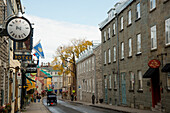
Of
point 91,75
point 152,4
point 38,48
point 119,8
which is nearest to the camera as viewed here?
point 152,4

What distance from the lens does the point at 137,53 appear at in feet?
87.0

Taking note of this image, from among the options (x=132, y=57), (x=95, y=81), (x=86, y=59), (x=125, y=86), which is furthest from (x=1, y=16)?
(x=86, y=59)

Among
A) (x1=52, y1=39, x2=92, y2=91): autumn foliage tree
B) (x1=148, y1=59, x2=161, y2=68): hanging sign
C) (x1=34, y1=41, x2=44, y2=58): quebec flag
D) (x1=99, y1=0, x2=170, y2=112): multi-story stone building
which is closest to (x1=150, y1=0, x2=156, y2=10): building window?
(x1=99, y1=0, x2=170, y2=112): multi-story stone building

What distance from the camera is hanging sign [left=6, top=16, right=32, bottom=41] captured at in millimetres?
9219

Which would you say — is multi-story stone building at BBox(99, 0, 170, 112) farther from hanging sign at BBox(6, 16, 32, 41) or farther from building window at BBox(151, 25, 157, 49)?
hanging sign at BBox(6, 16, 32, 41)

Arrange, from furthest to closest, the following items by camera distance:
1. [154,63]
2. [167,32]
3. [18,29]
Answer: [154,63] → [167,32] → [18,29]

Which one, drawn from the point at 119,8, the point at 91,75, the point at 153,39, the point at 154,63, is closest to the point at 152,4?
the point at 153,39

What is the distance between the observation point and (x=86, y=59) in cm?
5450

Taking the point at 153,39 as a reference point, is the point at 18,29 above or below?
below

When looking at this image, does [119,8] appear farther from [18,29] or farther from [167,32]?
[18,29]

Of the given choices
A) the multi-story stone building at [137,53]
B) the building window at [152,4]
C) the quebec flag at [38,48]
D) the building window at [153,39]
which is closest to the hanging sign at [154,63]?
the multi-story stone building at [137,53]

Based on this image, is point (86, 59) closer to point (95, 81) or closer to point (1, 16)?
point (95, 81)

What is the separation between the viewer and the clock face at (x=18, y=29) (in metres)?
9.22

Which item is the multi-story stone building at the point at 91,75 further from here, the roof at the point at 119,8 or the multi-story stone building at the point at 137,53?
the multi-story stone building at the point at 137,53
